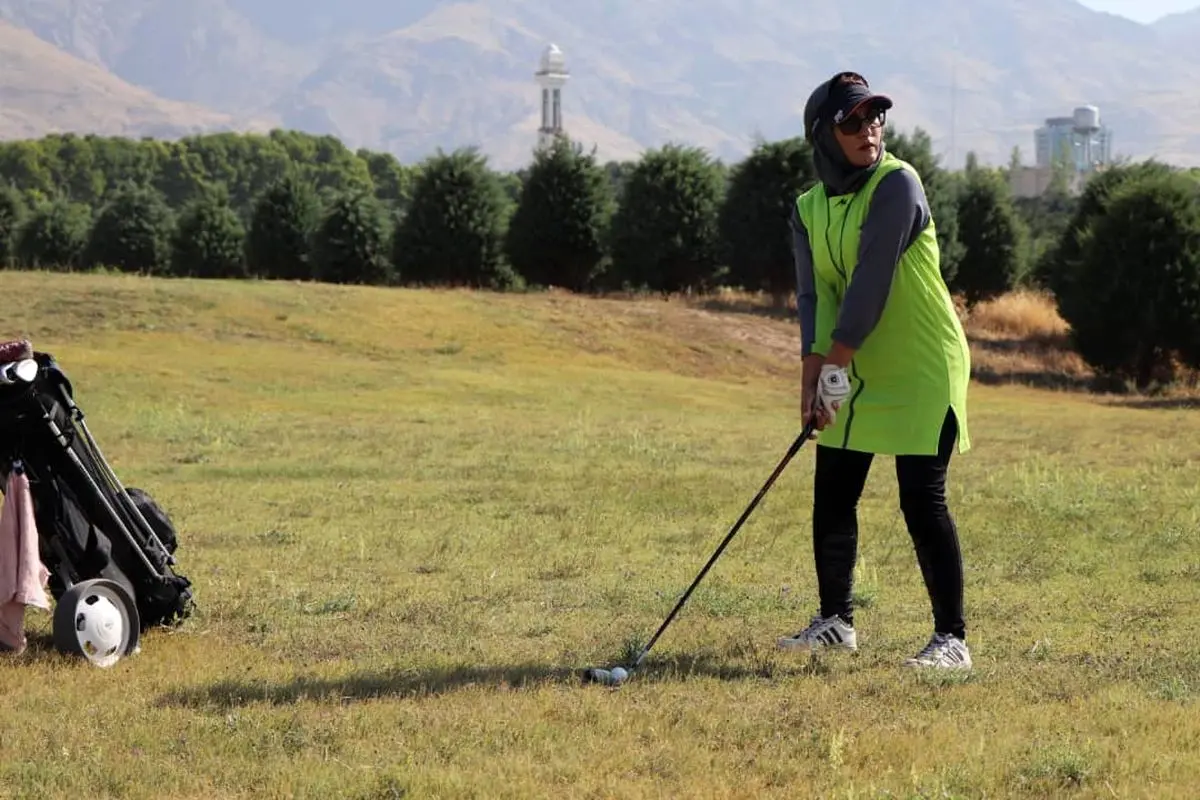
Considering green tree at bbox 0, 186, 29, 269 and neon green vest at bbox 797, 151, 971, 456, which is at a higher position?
green tree at bbox 0, 186, 29, 269

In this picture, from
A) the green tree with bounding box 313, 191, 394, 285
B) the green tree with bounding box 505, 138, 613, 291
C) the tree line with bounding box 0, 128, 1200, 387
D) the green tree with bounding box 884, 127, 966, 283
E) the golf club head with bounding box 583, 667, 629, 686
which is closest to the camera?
the golf club head with bounding box 583, 667, 629, 686

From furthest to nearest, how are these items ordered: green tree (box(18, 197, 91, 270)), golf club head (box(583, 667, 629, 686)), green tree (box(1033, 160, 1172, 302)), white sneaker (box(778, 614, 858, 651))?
1. green tree (box(18, 197, 91, 270))
2. green tree (box(1033, 160, 1172, 302))
3. white sneaker (box(778, 614, 858, 651))
4. golf club head (box(583, 667, 629, 686))

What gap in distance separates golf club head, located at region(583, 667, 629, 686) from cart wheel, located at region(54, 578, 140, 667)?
2096 mm

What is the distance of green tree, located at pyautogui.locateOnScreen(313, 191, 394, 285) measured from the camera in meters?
47.2

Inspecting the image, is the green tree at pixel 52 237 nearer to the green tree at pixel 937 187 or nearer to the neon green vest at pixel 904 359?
the green tree at pixel 937 187

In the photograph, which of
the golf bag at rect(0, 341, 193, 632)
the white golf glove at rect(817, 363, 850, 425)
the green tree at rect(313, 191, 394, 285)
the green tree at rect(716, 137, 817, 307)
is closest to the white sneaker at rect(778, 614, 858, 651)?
the white golf glove at rect(817, 363, 850, 425)

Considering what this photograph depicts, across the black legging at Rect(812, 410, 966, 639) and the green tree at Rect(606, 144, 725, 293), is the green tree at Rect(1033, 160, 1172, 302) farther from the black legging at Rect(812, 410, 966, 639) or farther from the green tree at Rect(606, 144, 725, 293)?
the black legging at Rect(812, 410, 966, 639)

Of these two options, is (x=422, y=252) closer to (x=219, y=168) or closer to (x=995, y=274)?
(x=995, y=274)

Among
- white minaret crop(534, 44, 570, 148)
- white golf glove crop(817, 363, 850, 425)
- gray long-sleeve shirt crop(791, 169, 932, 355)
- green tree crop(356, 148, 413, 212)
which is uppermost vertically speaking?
white minaret crop(534, 44, 570, 148)

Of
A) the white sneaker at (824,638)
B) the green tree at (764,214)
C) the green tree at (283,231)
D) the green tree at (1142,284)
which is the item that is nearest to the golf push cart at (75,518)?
the white sneaker at (824,638)

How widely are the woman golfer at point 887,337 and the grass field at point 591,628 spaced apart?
0.59 meters

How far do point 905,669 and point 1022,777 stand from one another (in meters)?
1.55

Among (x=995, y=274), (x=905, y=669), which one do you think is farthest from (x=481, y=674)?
(x=995, y=274)

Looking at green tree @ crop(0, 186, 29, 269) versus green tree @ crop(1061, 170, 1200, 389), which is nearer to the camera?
green tree @ crop(1061, 170, 1200, 389)
